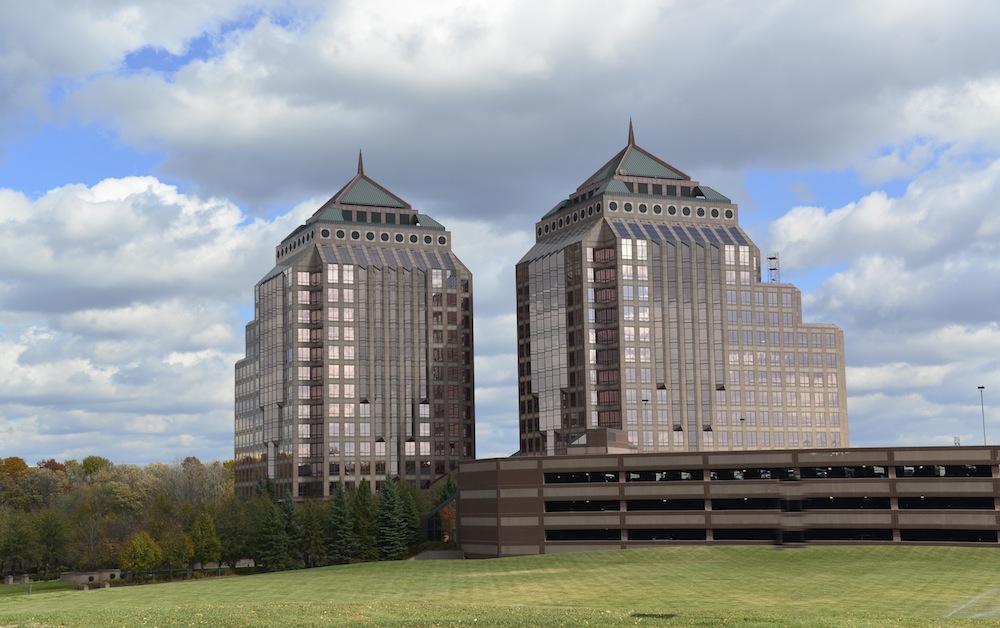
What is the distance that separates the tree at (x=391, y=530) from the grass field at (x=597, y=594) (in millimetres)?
11412

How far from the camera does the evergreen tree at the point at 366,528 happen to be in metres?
160

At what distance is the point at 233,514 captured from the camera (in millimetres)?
169000

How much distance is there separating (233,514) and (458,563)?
42809 mm

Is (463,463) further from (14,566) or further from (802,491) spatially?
(14,566)

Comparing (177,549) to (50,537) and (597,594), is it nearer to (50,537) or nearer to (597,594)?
(50,537)

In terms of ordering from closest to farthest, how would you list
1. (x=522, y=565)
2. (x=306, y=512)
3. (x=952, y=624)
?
(x=952, y=624) < (x=522, y=565) < (x=306, y=512)

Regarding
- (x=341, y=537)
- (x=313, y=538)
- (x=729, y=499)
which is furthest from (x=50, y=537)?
(x=729, y=499)

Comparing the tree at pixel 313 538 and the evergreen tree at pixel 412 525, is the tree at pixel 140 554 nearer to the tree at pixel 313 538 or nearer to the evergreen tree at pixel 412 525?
the tree at pixel 313 538

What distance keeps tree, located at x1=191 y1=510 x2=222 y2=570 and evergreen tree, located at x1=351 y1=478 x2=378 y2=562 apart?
18818mm

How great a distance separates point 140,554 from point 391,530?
3272cm

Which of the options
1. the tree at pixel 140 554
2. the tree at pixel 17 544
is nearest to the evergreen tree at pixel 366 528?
the tree at pixel 140 554

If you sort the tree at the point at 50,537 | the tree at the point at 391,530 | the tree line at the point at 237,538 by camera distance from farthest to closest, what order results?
the tree at the point at 50,537
the tree at the point at 391,530
the tree line at the point at 237,538

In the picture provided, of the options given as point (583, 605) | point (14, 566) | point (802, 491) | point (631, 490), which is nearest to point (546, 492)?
point (631, 490)

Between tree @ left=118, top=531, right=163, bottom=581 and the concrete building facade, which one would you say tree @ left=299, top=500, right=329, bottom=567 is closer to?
tree @ left=118, top=531, right=163, bottom=581
